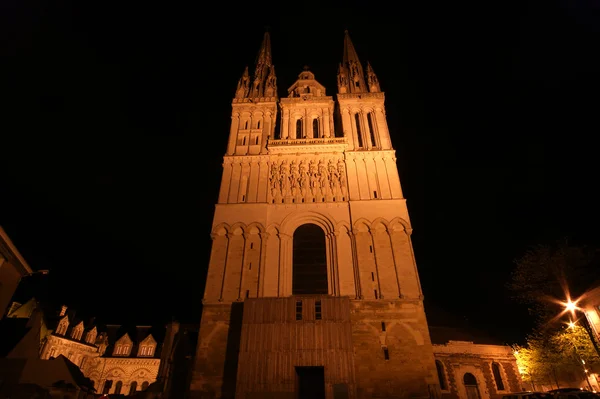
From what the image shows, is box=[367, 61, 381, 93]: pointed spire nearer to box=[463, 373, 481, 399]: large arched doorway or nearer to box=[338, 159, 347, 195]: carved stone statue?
box=[338, 159, 347, 195]: carved stone statue

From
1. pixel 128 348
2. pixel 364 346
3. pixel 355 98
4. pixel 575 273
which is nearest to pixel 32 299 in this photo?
pixel 128 348

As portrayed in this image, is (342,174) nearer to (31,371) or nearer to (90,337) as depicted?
(31,371)

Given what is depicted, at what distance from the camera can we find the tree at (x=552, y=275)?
20.4m

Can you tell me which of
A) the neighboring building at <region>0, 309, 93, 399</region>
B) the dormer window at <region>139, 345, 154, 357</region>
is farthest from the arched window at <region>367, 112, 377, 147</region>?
the dormer window at <region>139, 345, 154, 357</region>

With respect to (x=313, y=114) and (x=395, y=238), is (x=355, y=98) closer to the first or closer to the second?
(x=313, y=114)

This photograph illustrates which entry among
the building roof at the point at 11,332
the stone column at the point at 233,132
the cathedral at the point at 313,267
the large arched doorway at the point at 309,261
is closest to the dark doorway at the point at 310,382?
the cathedral at the point at 313,267

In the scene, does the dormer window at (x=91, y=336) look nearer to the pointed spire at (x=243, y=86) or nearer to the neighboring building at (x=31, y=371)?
the neighboring building at (x=31, y=371)

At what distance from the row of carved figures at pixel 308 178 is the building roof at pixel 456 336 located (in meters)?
16.8

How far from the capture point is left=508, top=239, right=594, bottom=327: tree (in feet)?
67.0

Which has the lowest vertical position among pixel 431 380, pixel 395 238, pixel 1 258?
pixel 431 380

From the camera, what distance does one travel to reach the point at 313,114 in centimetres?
2944

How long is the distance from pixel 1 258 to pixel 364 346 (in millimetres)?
18704

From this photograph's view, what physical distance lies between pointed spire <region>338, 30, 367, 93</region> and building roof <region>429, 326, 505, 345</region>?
2346cm

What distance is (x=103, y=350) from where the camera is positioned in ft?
127
